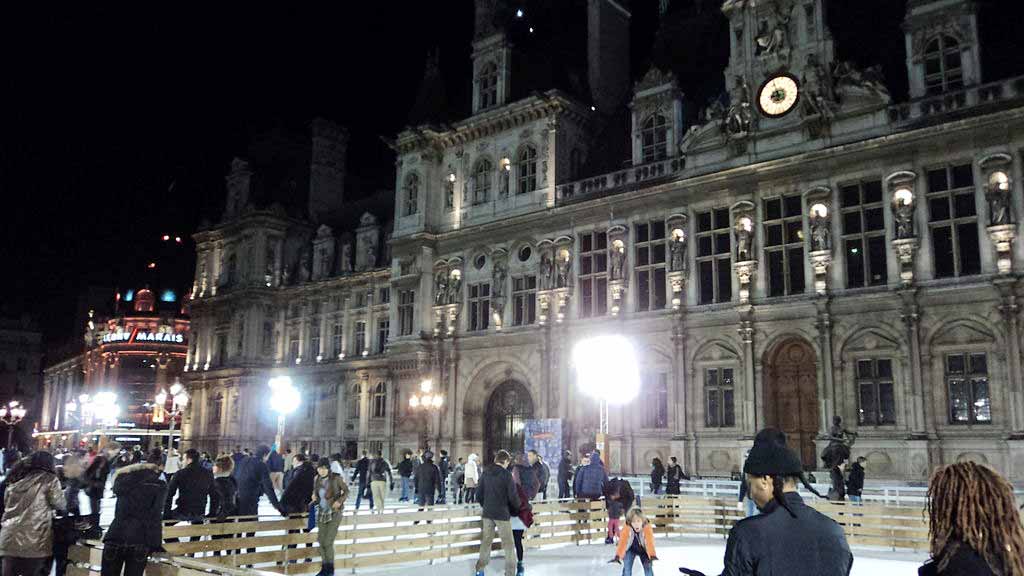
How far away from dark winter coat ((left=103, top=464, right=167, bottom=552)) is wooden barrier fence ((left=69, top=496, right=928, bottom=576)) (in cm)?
Answer: 29

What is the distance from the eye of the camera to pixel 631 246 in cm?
3256

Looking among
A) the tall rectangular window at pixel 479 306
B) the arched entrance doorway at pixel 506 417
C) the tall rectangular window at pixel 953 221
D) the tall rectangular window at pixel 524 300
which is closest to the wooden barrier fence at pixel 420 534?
the tall rectangular window at pixel 953 221

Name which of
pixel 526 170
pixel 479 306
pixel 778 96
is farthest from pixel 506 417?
pixel 778 96

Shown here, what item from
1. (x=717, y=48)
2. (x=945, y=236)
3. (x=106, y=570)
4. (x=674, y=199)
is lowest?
(x=106, y=570)

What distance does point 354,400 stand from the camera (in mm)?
47344

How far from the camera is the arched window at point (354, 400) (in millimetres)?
47031

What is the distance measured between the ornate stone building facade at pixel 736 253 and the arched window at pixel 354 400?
2372mm

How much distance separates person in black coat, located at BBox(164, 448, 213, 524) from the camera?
39.3 feet

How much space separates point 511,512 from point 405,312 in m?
28.3

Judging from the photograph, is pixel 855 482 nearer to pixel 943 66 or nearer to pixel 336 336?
pixel 943 66

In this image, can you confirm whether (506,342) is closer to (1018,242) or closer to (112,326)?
(1018,242)

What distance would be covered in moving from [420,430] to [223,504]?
25.3m

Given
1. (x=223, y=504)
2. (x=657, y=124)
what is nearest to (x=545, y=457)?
(x=657, y=124)

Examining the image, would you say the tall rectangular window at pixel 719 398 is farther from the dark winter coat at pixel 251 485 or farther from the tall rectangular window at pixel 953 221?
the dark winter coat at pixel 251 485
